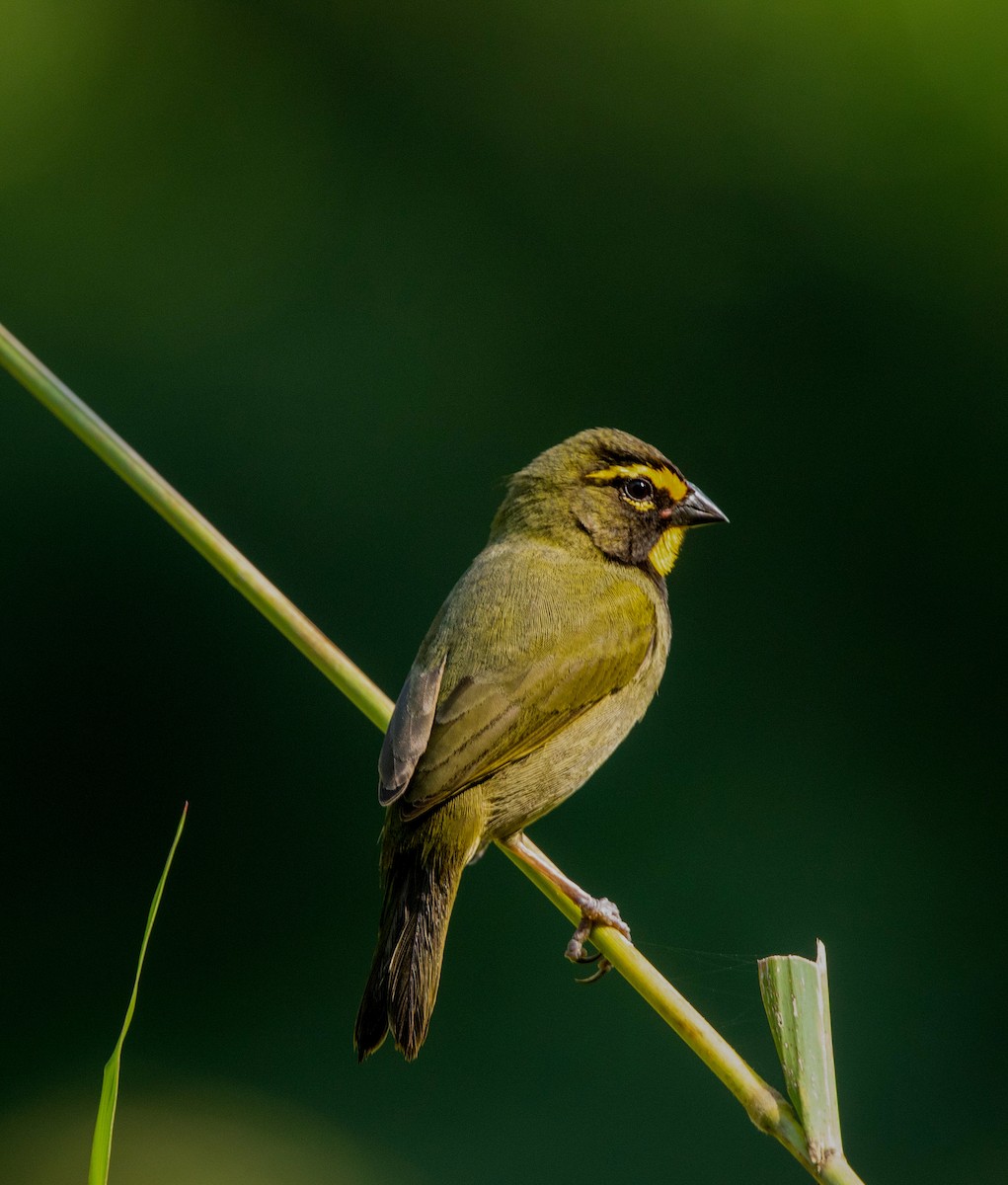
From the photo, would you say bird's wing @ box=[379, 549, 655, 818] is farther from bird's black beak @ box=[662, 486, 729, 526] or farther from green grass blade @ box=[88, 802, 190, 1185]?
green grass blade @ box=[88, 802, 190, 1185]

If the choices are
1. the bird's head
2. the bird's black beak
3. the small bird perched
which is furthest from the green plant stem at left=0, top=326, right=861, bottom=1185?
the bird's black beak

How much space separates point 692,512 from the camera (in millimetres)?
2812

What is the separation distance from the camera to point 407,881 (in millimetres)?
2146

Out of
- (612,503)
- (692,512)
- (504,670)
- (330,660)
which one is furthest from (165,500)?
(692,512)

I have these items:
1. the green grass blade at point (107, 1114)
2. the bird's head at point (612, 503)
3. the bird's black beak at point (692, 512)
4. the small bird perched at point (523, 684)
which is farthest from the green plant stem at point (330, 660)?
the bird's black beak at point (692, 512)

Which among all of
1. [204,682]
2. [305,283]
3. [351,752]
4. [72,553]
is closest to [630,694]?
[351,752]

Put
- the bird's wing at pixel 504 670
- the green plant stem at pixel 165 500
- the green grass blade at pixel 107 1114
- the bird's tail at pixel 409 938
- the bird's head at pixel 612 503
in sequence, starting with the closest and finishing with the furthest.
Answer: the green grass blade at pixel 107 1114 < the green plant stem at pixel 165 500 < the bird's tail at pixel 409 938 < the bird's wing at pixel 504 670 < the bird's head at pixel 612 503

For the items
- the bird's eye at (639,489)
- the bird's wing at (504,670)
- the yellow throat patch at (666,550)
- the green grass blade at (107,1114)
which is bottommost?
the green grass blade at (107,1114)

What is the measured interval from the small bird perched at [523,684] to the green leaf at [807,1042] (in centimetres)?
67

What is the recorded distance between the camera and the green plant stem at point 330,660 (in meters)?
1.41

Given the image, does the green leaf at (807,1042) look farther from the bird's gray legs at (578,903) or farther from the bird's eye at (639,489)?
the bird's eye at (639,489)

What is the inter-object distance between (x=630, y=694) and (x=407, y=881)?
0.59 meters

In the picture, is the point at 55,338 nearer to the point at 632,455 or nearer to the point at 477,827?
the point at 632,455

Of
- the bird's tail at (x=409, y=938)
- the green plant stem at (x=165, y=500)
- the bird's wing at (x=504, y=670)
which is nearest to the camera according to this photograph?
the green plant stem at (x=165, y=500)
